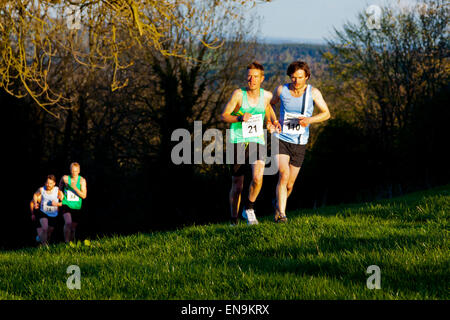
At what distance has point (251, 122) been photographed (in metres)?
7.19

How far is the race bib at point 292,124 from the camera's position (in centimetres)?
712

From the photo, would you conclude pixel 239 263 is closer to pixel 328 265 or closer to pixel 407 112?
pixel 328 265

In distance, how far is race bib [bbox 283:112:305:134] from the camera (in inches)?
281

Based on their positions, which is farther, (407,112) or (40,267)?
(407,112)

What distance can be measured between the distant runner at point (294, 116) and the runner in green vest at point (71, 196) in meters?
5.06

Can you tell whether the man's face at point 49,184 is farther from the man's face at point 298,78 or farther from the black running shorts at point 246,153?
the man's face at point 298,78

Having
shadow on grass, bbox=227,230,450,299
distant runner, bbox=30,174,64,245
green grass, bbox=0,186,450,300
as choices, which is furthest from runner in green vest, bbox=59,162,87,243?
shadow on grass, bbox=227,230,450,299

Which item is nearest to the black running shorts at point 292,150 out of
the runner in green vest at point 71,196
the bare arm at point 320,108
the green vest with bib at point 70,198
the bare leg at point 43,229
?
the bare arm at point 320,108

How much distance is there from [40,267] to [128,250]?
115cm

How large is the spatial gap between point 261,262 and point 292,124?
2636mm

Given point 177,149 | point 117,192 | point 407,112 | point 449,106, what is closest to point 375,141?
point 407,112

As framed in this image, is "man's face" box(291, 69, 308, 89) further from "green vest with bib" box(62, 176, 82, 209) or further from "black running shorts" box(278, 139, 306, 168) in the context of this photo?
"green vest with bib" box(62, 176, 82, 209)
